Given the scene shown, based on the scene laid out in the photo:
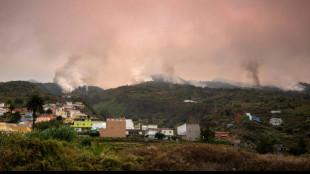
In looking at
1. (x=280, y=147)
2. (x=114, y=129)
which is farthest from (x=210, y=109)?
(x=114, y=129)

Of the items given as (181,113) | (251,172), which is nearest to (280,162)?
(251,172)

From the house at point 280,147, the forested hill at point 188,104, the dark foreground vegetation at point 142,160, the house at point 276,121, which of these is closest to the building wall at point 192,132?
the forested hill at point 188,104

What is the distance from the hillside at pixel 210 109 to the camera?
78044mm

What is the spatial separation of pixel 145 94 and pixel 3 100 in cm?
9023

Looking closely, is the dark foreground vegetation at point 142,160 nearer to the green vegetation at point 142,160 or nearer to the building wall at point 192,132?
the green vegetation at point 142,160

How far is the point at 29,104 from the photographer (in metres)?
58.2

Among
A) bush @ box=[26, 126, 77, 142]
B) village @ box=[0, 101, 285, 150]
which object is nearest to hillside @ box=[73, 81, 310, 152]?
village @ box=[0, 101, 285, 150]

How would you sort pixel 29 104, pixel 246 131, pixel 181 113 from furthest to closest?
pixel 181 113, pixel 246 131, pixel 29 104

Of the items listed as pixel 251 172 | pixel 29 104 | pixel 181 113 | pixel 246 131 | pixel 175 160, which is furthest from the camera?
pixel 181 113

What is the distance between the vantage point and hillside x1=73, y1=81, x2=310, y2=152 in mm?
78044

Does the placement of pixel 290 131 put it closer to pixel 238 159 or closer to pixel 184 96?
pixel 238 159

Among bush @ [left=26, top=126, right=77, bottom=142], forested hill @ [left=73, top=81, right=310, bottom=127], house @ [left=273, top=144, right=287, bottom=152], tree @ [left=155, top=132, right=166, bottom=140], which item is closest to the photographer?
bush @ [left=26, top=126, right=77, bottom=142]

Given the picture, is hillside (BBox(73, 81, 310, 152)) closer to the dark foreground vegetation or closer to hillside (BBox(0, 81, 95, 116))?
hillside (BBox(0, 81, 95, 116))

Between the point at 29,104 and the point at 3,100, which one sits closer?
the point at 29,104
